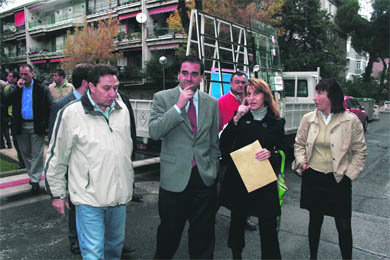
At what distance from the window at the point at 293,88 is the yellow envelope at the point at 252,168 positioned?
8.52 m

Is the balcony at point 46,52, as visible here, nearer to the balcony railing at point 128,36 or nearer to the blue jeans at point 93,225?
the balcony railing at point 128,36

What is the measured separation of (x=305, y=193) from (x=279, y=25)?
20.5 meters

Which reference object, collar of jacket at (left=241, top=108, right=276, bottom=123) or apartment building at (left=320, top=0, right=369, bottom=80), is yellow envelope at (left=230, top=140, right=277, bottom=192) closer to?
collar of jacket at (left=241, top=108, right=276, bottom=123)

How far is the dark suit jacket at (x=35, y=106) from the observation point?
5402 mm

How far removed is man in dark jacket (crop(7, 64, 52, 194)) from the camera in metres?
5.39

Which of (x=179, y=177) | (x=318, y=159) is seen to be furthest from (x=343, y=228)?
(x=179, y=177)

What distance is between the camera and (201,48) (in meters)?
7.30

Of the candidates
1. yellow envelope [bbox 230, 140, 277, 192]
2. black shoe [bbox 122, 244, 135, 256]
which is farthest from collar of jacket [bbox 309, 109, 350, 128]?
black shoe [bbox 122, 244, 135, 256]

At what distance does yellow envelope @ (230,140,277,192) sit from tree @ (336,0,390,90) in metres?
35.6

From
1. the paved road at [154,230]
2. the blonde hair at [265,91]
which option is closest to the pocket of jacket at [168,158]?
the blonde hair at [265,91]

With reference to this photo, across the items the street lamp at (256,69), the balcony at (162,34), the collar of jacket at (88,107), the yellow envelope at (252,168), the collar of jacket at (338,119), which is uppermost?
the balcony at (162,34)

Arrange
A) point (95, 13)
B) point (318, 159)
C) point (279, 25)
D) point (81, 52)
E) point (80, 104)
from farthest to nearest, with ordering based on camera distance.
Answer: point (95, 13), point (81, 52), point (279, 25), point (318, 159), point (80, 104)

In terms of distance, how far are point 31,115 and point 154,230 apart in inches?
113

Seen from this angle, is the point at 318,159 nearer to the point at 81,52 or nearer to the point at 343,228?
the point at 343,228
